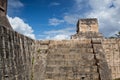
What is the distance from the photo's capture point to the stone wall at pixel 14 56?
5.40 metres

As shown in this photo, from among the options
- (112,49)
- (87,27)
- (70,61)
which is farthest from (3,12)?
(87,27)

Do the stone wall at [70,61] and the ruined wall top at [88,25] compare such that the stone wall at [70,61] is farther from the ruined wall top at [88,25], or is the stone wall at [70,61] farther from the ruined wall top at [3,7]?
the ruined wall top at [88,25]

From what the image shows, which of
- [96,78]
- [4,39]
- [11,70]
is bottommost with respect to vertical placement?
[96,78]

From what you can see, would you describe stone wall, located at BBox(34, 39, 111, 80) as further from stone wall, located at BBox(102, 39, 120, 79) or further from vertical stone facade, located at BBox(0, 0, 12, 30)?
vertical stone facade, located at BBox(0, 0, 12, 30)

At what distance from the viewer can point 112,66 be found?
39.1ft

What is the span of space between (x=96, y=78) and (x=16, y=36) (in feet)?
11.9

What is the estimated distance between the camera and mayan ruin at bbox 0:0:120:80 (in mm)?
5855

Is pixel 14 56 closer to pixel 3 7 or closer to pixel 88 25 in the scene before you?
pixel 3 7

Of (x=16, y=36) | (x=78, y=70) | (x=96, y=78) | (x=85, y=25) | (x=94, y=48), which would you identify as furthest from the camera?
(x=85, y=25)

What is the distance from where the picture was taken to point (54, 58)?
30.9ft

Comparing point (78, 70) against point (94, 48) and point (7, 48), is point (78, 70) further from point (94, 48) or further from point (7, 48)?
point (7, 48)

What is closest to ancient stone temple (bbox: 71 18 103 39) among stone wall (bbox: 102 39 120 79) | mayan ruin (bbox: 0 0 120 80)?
stone wall (bbox: 102 39 120 79)

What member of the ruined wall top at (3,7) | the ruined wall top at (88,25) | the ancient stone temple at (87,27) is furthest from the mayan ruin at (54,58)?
the ruined wall top at (88,25)

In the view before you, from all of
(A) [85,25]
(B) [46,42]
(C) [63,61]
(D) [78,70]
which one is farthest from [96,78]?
(A) [85,25]
